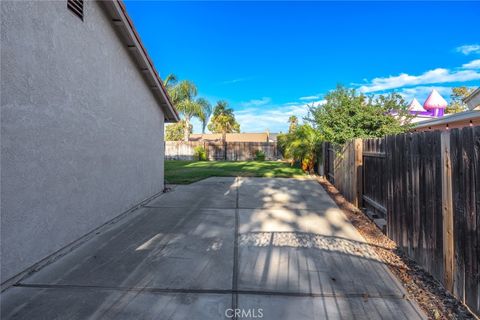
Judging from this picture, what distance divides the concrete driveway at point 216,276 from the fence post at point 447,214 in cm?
50

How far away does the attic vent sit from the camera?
14.2ft

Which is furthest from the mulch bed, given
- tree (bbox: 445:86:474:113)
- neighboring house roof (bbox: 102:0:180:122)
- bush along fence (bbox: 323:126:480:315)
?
tree (bbox: 445:86:474:113)

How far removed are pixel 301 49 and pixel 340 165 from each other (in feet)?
36.7

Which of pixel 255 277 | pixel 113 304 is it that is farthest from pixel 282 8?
pixel 113 304

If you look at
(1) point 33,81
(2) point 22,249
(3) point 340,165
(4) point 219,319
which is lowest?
(4) point 219,319

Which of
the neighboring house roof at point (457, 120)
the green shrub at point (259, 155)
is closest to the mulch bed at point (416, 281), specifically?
the neighboring house roof at point (457, 120)

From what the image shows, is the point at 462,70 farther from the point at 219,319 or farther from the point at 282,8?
the point at 219,319

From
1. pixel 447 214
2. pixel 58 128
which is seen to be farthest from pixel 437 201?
pixel 58 128

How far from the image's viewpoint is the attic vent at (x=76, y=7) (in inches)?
170

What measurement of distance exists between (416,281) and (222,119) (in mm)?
46667

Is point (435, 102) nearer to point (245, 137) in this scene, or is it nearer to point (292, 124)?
point (292, 124)

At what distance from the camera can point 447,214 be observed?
2939mm

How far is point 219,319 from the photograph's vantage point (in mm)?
2490

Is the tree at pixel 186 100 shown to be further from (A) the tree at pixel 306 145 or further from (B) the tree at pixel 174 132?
(A) the tree at pixel 306 145
